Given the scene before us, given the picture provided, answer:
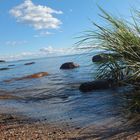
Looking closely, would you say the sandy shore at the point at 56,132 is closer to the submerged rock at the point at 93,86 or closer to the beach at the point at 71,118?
the beach at the point at 71,118

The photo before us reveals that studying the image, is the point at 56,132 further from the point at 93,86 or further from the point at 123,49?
the point at 93,86

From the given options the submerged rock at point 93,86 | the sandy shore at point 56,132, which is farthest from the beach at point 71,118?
the submerged rock at point 93,86

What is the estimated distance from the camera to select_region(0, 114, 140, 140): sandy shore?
7.42 meters

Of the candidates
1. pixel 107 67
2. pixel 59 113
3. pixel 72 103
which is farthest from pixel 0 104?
pixel 107 67

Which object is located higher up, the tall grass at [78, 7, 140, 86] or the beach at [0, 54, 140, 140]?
the tall grass at [78, 7, 140, 86]

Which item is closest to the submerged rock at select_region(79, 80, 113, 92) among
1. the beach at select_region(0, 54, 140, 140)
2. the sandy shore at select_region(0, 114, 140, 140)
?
the beach at select_region(0, 54, 140, 140)

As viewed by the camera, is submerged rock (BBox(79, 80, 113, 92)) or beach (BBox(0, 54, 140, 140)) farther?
submerged rock (BBox(79, 80, 113, 92))

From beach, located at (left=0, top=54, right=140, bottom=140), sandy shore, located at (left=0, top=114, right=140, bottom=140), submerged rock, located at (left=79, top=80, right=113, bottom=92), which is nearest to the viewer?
sandy shore, located at (left=0, top=114, right=140, bottom=140)

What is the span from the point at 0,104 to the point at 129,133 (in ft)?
26.6

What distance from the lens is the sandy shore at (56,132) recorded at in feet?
24.3

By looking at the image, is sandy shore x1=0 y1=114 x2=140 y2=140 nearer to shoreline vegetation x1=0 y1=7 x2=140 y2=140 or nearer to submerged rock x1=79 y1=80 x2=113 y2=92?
shoreline vegetation x1=0 y1=7 x2=140 y2=140

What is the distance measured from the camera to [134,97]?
7.71 meters

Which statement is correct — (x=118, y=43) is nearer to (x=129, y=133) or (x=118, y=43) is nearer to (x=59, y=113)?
(x=129, y=133)

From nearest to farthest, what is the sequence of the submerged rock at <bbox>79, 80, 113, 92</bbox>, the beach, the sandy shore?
1. the sandy shore
2. the beach
3. the submerged rock at <bbox>79, 80, 113, 92</bbox>
